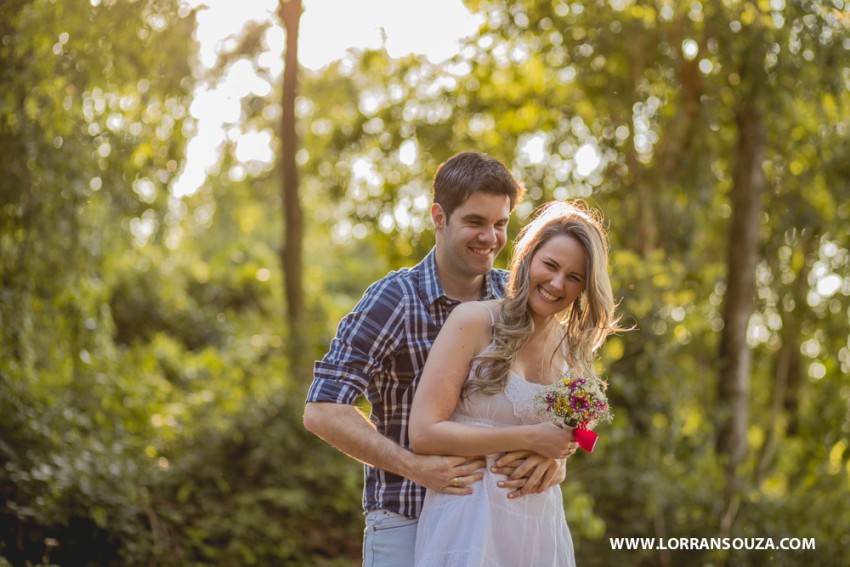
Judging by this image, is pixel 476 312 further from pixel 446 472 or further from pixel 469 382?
pixel 446 472

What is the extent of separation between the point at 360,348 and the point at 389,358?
0.39ft

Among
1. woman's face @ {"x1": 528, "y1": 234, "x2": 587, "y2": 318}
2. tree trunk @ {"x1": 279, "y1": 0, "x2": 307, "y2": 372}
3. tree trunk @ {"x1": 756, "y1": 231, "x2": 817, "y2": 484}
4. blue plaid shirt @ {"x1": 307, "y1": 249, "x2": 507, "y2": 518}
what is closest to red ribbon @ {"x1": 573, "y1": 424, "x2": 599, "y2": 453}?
woman's face @ {"x1": 528, "y1": 234, "x2": 587, "y2": 318}

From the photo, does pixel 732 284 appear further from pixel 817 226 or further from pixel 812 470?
pixel 812 470

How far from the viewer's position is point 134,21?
6289mm

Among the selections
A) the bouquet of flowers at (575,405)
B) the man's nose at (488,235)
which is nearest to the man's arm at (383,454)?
the bouquet of flowers at (575,405)

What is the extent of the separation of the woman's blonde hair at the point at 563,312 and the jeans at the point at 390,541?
49 centimetres

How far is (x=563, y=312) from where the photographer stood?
3033 mm

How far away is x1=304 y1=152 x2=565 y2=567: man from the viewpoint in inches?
111

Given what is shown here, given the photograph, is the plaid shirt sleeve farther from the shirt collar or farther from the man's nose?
the man's nose

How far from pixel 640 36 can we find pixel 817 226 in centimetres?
226

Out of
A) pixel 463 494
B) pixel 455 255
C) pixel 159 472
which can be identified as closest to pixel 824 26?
pixel 455 255

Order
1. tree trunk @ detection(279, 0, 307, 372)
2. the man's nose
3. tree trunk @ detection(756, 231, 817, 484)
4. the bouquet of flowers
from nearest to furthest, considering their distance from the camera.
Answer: the bouquet of flowers
the man's nose
tree trunk @ detection(279, 0, 307, 372)
tree trunk @ detection(756, 231, 817, 484)

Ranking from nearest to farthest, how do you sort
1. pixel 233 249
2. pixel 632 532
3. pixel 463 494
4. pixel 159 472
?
pixel 463 494 < pixel 159 472 < pixel 632 532 < pixel 233 249

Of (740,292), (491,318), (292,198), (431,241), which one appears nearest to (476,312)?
(491,318)
